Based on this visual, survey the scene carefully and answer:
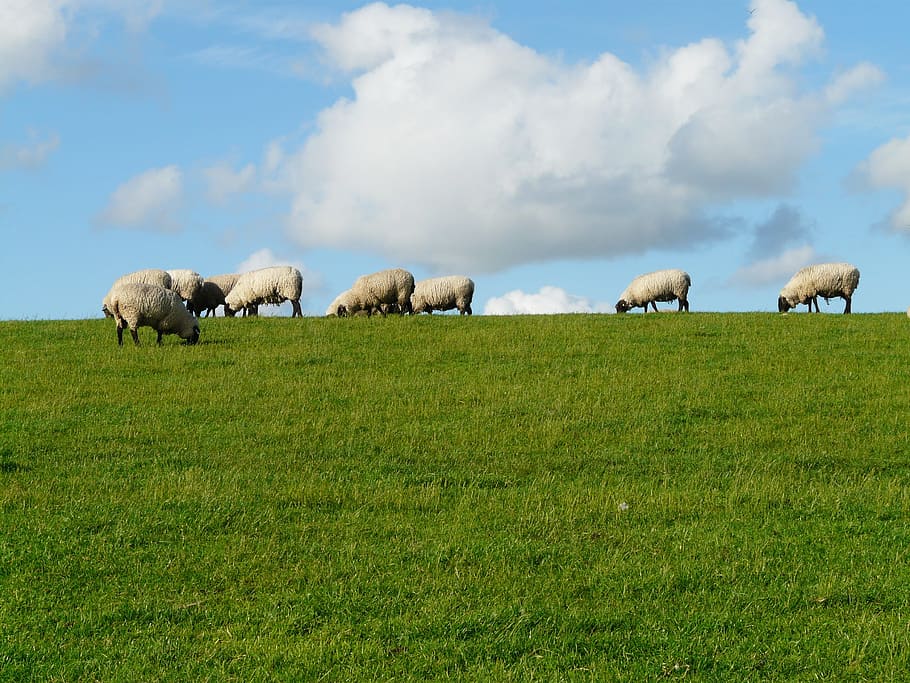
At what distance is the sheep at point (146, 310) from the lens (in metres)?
28.8

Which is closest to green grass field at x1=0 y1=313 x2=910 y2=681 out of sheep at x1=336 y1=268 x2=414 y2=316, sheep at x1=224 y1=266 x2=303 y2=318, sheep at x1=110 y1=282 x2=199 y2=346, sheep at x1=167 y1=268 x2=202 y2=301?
sheep at x1=110 y1=282 x2=199 y2=346

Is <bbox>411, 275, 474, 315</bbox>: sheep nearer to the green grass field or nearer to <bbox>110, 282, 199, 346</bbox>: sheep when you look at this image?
<bbox>110, 282, 199, 346</bbox>: sheep

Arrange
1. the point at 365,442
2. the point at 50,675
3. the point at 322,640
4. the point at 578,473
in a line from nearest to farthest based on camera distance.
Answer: the point at 50,675, the point at 322,640, the point at 578,473, the point at 365,442

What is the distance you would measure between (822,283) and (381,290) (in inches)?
770

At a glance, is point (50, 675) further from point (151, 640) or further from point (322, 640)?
point (322, 640)

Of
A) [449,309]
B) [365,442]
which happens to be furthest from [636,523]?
[449,309]

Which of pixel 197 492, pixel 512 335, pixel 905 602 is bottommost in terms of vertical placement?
pixel 905 602

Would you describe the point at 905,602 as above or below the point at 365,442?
below

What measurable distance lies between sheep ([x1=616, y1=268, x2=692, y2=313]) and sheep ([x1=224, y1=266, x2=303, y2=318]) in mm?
15158

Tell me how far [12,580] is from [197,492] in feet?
11.8

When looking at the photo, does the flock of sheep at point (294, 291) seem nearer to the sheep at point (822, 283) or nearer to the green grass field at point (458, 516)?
the green grass field at point (458, 516)

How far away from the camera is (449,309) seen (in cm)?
4466

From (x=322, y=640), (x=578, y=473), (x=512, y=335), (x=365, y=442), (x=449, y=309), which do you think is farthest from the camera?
(x=449, y=309)

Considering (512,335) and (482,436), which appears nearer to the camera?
(482,436)
